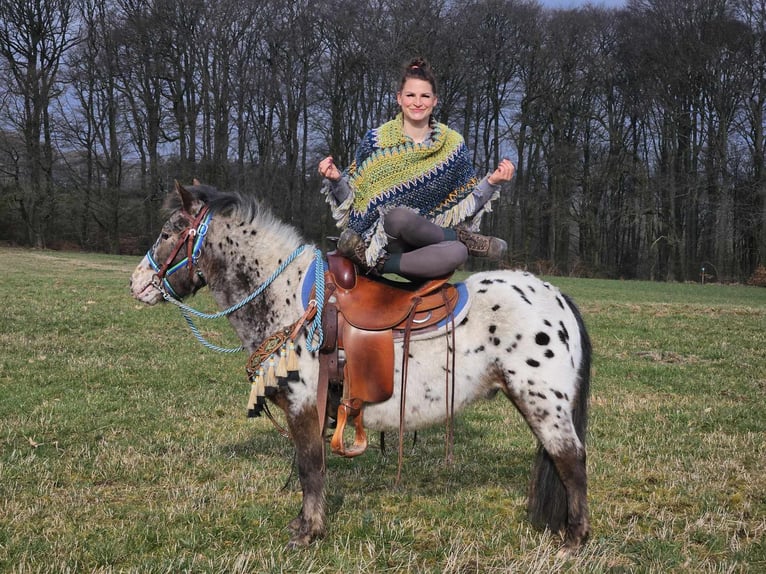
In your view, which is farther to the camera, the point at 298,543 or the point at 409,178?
the point at 409,178

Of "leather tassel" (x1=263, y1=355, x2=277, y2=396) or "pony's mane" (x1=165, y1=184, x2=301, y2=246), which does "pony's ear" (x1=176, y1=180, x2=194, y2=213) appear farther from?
"leather tassel" (x1=263, y1=355, x2=277, y2=396)

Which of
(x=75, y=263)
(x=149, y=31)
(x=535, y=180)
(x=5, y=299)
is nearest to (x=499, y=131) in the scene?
(x=535, y=180)

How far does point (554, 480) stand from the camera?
3863mm

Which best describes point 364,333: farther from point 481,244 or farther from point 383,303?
point 481,244

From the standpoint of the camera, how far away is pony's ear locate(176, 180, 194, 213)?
153 inches

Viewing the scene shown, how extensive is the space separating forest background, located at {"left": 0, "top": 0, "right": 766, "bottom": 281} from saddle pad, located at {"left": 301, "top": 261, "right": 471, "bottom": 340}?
28.3 metres

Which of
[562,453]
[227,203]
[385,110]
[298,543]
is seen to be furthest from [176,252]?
[385,110]

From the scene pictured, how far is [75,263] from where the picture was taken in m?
26.2

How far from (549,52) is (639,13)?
5321 mm

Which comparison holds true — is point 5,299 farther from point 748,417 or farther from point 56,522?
point 748,417

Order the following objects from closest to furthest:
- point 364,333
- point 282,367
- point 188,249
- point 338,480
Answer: point 282,367 → point 364,333 → point 188,249 → point 338,480

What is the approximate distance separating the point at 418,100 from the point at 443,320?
1478mm

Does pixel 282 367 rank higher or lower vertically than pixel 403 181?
lower

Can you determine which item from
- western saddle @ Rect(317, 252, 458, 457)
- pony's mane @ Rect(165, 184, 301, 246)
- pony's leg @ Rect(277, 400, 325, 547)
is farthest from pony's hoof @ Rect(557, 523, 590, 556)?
pony's mane @ Rect(165, 184, 301, 246)
